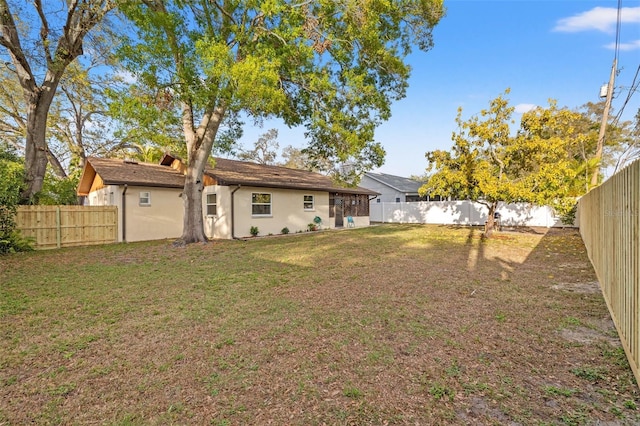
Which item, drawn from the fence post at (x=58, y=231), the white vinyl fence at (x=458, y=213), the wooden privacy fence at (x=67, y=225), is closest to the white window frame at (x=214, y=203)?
the wooden privacy fence at (x=67, y=225)

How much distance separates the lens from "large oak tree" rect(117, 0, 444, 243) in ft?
28.5

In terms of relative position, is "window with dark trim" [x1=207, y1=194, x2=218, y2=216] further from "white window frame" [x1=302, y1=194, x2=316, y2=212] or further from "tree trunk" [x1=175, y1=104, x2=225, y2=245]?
"white window frame" [x1=302, y1=194, x2=316, y2=212]

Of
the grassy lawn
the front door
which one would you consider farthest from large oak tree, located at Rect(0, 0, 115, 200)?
the front door

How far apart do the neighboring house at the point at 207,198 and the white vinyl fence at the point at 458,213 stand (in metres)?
9.03

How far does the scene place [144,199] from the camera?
538 inches

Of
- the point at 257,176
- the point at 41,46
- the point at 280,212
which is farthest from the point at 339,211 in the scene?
the point at 41,46

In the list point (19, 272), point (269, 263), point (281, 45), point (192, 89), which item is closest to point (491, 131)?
point (281, 45)

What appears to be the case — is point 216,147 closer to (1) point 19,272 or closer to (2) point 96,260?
(2) point 96,260

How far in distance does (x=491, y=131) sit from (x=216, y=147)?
1168cm

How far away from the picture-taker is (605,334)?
3607mm

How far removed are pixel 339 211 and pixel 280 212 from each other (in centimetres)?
493

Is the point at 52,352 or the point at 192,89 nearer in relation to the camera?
the point at 52,352

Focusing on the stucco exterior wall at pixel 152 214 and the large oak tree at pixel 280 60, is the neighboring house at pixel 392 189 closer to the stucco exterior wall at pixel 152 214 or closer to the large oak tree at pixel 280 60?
the large oak tree at pixel 280 60

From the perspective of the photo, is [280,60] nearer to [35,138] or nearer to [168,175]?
[168,175]
